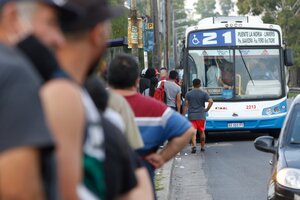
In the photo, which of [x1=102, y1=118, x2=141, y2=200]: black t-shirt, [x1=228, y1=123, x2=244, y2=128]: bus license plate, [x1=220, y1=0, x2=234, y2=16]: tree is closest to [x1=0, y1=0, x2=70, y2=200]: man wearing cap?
[x1=102, y1=118, x2=141, y2=200]: black t-shirt

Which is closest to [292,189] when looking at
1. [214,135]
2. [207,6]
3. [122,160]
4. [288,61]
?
[122,160]

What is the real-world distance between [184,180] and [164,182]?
113 cm

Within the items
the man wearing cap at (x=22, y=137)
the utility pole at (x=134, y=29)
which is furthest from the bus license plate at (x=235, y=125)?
the man wearing cap at (x=22, y=137)

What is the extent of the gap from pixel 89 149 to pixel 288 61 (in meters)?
17.5

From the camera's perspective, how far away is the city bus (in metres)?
19.7

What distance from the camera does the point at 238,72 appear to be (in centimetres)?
1991

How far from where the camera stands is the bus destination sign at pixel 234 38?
65.1ft

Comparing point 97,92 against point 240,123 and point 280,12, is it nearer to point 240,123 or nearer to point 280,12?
point 240,123

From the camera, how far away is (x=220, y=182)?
1259cm

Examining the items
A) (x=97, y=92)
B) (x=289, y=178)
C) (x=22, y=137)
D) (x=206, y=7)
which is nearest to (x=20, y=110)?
(x=22, y=137)

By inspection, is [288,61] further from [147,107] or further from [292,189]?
[147,107]

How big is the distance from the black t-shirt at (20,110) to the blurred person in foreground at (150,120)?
2895 millimetres

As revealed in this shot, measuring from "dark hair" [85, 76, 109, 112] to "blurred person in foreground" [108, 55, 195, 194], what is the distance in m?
1.71

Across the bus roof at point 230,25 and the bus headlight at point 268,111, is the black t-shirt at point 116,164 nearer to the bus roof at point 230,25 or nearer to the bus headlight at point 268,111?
the bus headlight at point 268,111
